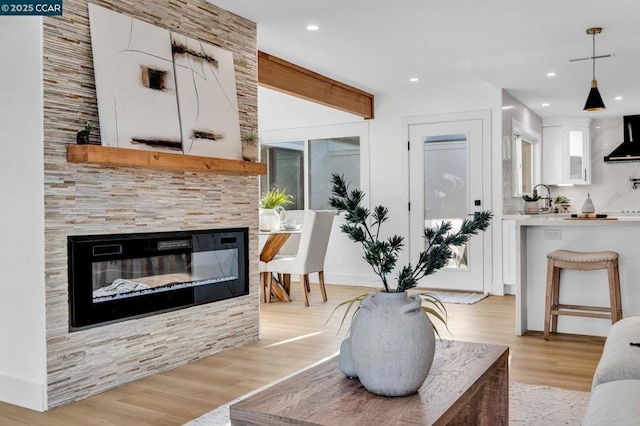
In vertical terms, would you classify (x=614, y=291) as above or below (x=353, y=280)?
above

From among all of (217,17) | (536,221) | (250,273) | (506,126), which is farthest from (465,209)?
(217,17)

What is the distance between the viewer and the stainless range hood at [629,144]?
26.1 ft

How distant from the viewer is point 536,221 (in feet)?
14.3

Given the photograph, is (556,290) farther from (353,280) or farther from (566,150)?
(566,150)

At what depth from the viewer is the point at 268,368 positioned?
3537 millimetres

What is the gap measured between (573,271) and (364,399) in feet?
10.8

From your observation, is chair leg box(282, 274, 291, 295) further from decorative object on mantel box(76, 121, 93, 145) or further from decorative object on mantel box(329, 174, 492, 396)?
decorative object on mantel box(329, 174, 492, 396)

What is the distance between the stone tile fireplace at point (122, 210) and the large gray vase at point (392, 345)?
1861mm

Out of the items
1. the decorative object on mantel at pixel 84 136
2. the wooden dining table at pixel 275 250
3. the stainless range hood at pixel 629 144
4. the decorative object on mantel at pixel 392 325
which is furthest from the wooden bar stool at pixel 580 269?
the stainless range hood at pixel 629 144

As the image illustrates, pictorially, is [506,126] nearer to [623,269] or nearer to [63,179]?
[623,269]

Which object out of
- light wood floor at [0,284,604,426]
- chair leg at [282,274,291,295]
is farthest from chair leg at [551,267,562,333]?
chair leg at [282,274,291,295]

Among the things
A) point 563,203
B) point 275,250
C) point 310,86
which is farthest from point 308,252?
point 563,203

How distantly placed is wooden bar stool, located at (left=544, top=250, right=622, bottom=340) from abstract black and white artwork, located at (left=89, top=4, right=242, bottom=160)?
2452 mm

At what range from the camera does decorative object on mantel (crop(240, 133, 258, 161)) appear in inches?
159
